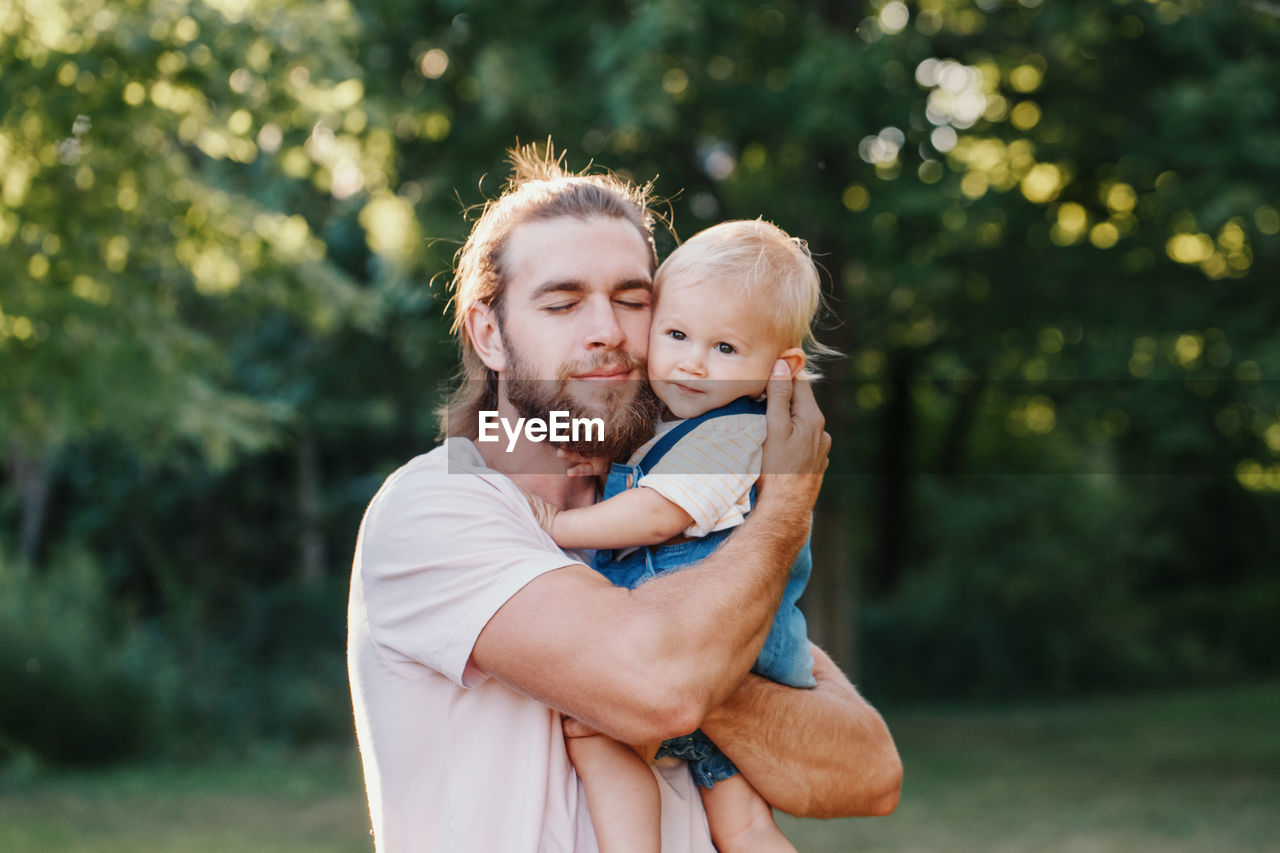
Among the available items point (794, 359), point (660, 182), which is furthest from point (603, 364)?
point (660, 182)

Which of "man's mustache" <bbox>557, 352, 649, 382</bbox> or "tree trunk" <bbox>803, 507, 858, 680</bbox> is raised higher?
"man's mustache" <bbox>557, 352, 649, 382</bbox>

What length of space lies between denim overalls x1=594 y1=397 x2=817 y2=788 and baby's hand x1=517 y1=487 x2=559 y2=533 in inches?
4.7

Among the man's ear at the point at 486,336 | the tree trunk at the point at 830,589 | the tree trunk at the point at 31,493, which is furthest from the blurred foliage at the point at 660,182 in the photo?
the man's ear at the point at 486,336

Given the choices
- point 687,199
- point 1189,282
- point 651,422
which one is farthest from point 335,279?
point 651,422

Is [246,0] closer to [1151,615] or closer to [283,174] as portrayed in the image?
[283,174]

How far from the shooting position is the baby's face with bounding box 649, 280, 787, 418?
102 inches

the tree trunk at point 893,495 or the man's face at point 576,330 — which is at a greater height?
the man's face at point 576,330

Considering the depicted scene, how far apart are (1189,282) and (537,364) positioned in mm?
8816

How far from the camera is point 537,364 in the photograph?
248cm

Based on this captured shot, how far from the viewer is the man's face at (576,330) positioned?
2471 millimetres

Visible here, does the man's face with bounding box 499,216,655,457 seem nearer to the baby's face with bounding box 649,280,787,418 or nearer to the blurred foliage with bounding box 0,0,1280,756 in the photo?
the baby's face with bounding box 649,280,787,418

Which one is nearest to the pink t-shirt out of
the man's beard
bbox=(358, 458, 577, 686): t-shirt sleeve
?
bbox=(358, 458, 577, 686): t-shirt sleeve

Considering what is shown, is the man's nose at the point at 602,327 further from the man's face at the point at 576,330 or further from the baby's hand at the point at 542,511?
the baby's hand at the point at 542,511

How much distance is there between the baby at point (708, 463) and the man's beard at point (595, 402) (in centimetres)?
5
